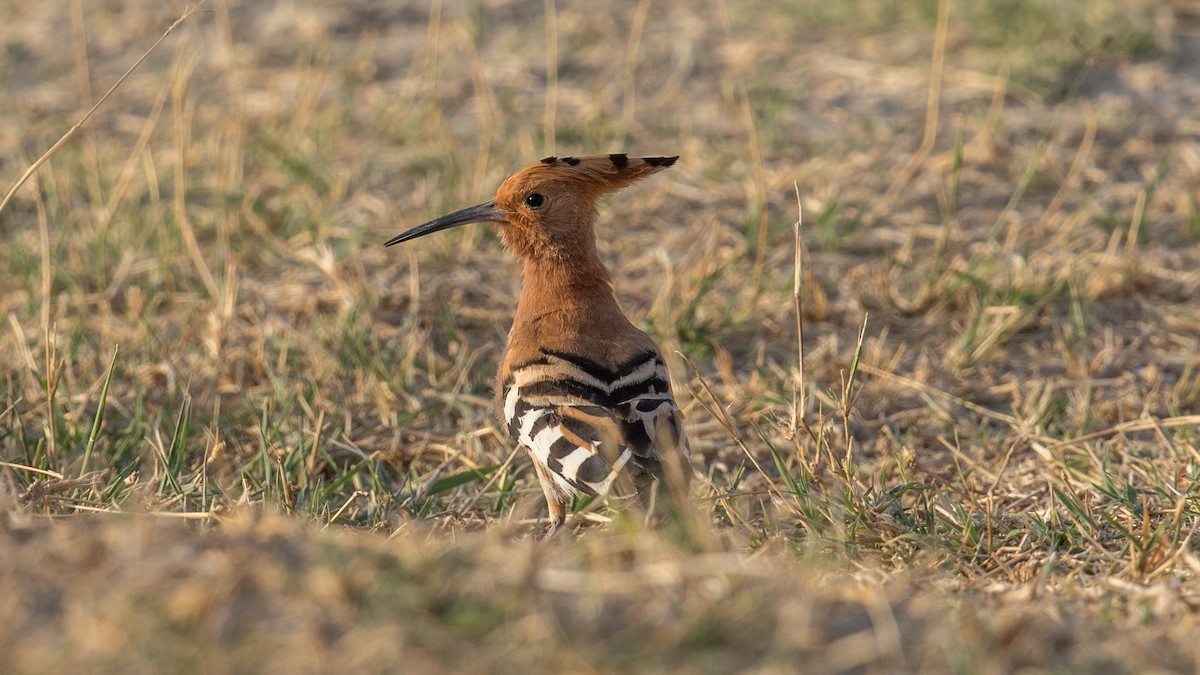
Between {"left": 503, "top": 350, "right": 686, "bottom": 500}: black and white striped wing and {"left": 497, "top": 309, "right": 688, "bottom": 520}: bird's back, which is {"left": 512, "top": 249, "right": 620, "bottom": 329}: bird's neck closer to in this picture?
{"left": 497, "top": 309, "right": 688, "bottom": 520}: bird's back

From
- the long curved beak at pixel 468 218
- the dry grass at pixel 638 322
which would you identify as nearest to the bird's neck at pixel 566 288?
the long curved beak at pixel 468 218

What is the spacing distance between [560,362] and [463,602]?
1440 mm

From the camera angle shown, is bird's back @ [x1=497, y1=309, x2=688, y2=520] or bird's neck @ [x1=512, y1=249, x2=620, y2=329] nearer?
bird's back @ [x1=497, y1=309, x2=688, y2=520]

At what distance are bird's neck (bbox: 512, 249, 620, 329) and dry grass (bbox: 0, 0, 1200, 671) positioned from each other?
376 millimetres

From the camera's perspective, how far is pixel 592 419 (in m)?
3.41

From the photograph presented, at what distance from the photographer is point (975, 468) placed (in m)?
3.74

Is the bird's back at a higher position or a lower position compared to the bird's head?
lower

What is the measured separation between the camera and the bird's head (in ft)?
12.9

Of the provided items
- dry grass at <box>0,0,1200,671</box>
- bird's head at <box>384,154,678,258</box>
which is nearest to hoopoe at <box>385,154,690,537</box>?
bird's head at <box>384,154,678,258</box>

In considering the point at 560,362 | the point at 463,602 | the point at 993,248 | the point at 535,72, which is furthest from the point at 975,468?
the point at 535,72

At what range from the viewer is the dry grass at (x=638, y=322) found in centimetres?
225

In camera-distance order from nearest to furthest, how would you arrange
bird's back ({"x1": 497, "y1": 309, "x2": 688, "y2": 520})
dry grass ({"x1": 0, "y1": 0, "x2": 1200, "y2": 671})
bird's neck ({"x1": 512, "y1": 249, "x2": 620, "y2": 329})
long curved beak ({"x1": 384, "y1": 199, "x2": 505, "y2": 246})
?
dry grass ({"x1": 0, "y1": 0, "x2": 1200, "y2": 671}) < bird's back ({"x1": 497, "y1": 309, "x2": 688, "y2": 520}) < bird's neck ({"x1": 512, "y1": 249, "x2": 620, "y2": 329}) < long curved beak ({"x1": 384, "y1": 199, "x2": 505, "y2": 246})

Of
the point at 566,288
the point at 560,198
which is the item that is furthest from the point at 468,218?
the point at 566,288

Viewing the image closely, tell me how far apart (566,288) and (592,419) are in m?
Result: 0.59
